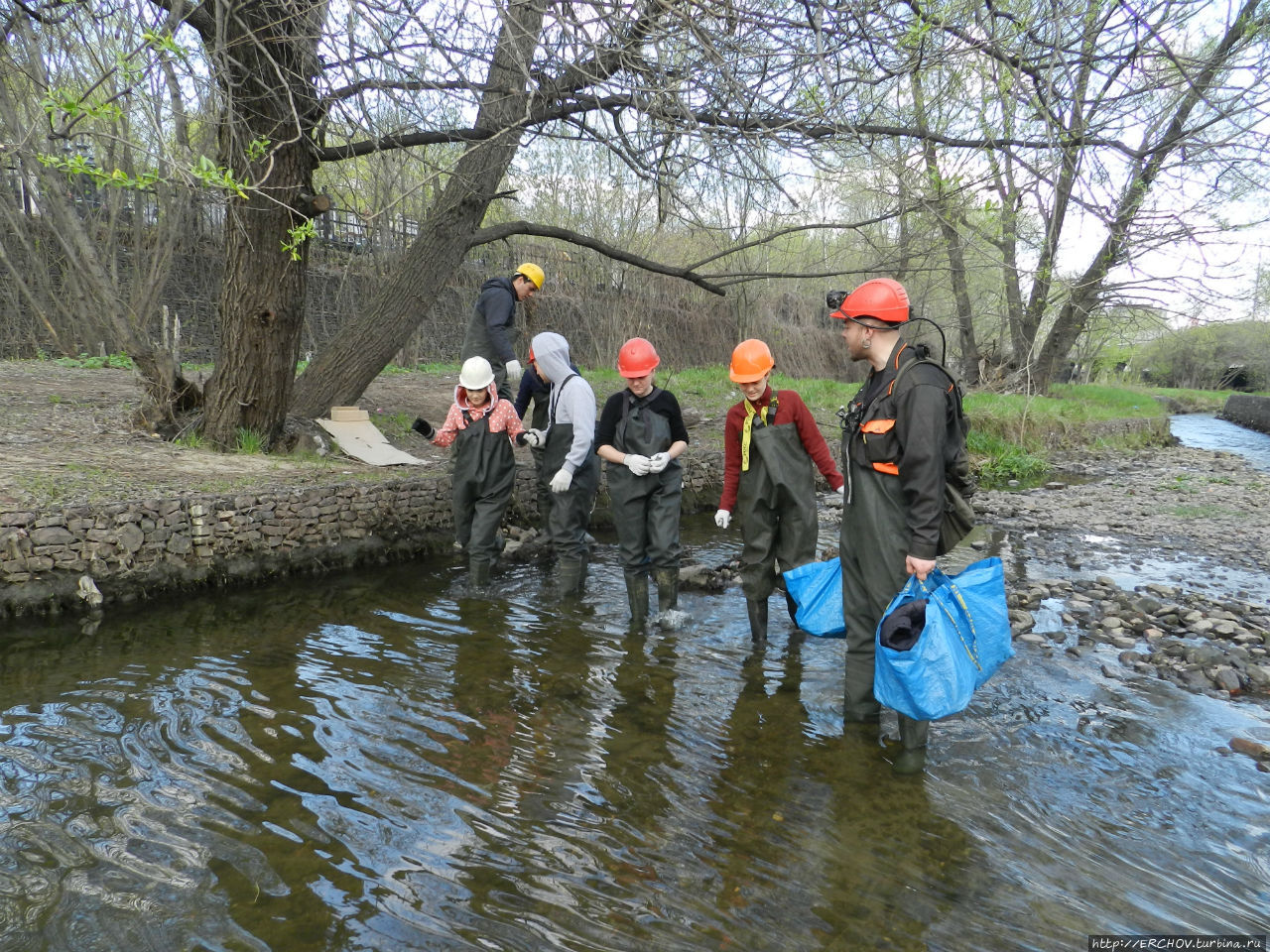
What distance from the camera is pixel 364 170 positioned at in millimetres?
14969

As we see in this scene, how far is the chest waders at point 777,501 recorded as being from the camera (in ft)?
15.4

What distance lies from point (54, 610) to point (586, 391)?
4.01 m

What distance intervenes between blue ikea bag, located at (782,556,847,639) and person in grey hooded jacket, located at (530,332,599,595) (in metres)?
2.18

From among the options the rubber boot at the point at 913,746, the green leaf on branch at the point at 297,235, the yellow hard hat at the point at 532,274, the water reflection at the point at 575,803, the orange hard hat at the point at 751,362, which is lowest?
the water reflection at the point at 575,803

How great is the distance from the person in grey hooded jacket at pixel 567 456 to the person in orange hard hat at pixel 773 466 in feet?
4.86

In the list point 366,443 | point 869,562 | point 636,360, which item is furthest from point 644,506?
point 366,443

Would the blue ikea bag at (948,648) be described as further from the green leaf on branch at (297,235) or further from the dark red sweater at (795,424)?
the green leaf on branch at (297,235)

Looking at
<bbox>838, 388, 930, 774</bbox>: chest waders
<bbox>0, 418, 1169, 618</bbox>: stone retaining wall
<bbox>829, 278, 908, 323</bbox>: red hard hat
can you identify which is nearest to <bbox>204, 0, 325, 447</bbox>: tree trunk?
<bbox>0, 418, 1169, 618</bbox>: stone retaining wall

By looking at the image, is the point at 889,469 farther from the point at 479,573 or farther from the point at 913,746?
the point at 479,573

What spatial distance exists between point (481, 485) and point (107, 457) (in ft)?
11.5

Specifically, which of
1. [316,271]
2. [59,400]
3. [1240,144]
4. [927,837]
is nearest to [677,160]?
[1240,144]

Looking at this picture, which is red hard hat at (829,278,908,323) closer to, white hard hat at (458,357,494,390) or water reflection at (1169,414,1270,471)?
white hard hat at (458,357,494,390)

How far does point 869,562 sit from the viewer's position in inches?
145

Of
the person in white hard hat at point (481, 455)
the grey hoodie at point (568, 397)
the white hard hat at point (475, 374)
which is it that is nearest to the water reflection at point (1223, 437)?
the grey hoodie at point (568, 397)
